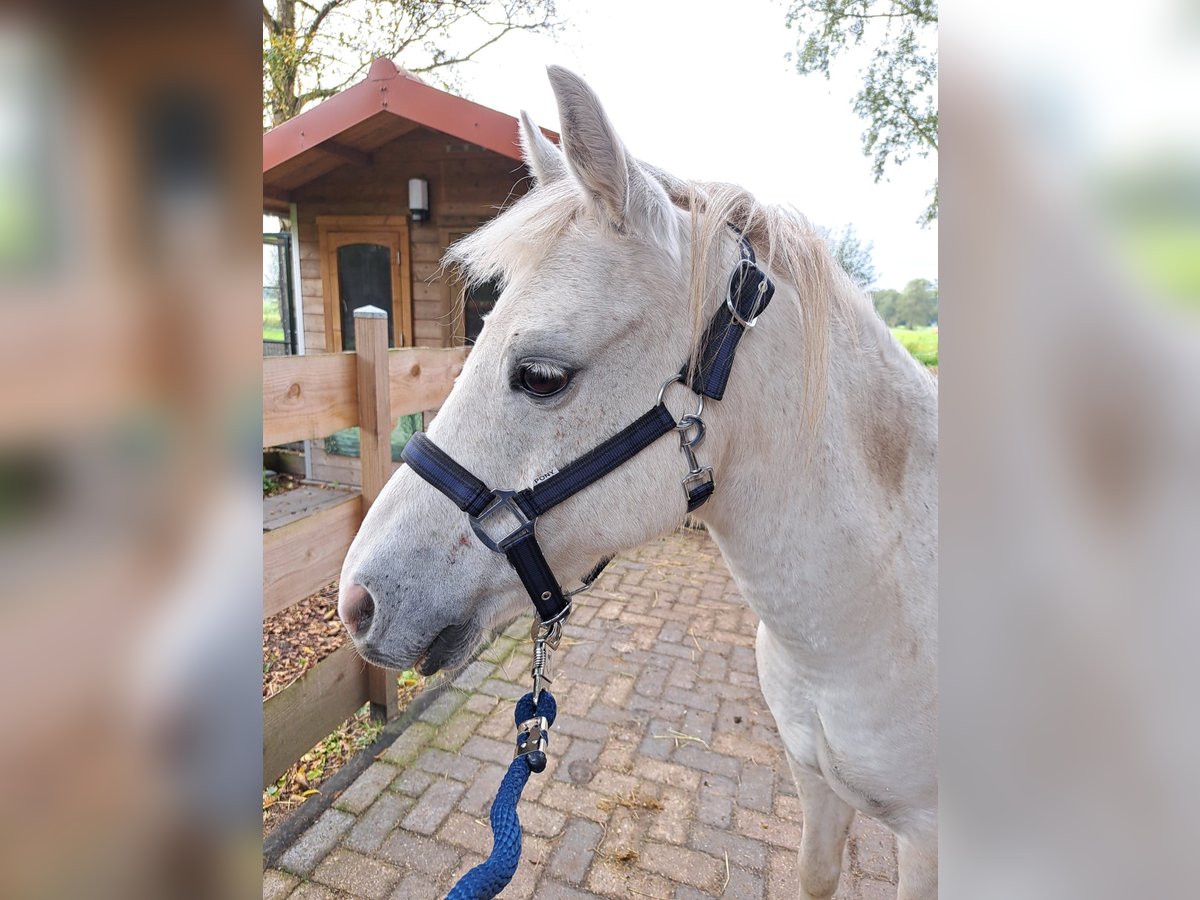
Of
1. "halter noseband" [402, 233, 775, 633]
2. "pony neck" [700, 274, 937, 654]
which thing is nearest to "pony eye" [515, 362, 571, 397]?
"halter noseband" [402, 233, 775, 633]

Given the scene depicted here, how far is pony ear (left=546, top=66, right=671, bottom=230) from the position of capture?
1.12m

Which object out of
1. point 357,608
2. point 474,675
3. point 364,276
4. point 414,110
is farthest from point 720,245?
point 364,276

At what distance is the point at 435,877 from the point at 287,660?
6.49 ft

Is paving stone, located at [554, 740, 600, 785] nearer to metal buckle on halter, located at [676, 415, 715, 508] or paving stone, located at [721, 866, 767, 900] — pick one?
paving stone, located at [721, 866, 767, 900]

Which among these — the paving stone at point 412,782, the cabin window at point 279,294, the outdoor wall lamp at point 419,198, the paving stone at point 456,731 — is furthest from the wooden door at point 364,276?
the paving stone at point 412,782

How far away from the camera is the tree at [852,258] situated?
4.83 ft

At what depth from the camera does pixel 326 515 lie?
2789mm

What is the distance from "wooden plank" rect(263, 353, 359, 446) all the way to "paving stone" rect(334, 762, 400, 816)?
1.55m

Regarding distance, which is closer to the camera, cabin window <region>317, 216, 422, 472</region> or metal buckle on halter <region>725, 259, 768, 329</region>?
metal buckle on halter <region>725, 259, 768, 329</region>
